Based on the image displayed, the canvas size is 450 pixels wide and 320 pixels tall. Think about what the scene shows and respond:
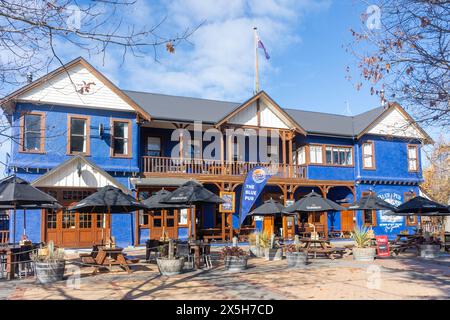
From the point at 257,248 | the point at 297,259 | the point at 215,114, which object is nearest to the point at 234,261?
the point at 297,259

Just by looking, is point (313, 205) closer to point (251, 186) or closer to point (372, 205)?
point (372, 205)

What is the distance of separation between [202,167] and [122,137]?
4.42m

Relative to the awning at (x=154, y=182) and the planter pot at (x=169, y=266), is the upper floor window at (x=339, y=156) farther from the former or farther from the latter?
the planter pot at (x=169, y=266)

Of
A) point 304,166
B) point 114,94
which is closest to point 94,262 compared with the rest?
point 114,94

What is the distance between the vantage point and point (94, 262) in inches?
475

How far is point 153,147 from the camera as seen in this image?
941 inches

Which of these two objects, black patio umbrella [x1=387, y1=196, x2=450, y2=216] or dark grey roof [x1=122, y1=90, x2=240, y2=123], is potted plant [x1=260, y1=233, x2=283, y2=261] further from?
dark grey roof [x1=122, y1=90, x2=240, y2=123]

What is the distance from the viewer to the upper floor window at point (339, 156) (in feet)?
88.4

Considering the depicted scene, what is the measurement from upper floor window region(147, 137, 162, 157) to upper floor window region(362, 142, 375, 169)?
511 inches

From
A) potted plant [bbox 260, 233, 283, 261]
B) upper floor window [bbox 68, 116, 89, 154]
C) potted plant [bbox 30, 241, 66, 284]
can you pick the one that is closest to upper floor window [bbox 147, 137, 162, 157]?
upper floor window [bbox 68, 116, 89, 154]

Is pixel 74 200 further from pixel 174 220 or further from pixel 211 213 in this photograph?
pixel 211 213

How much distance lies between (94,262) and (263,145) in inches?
643

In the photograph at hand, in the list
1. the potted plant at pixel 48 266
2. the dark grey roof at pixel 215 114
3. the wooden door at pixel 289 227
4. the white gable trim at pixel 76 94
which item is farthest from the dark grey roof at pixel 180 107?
the potted plant at pixel 48 266

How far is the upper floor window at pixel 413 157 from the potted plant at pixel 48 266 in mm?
24633
